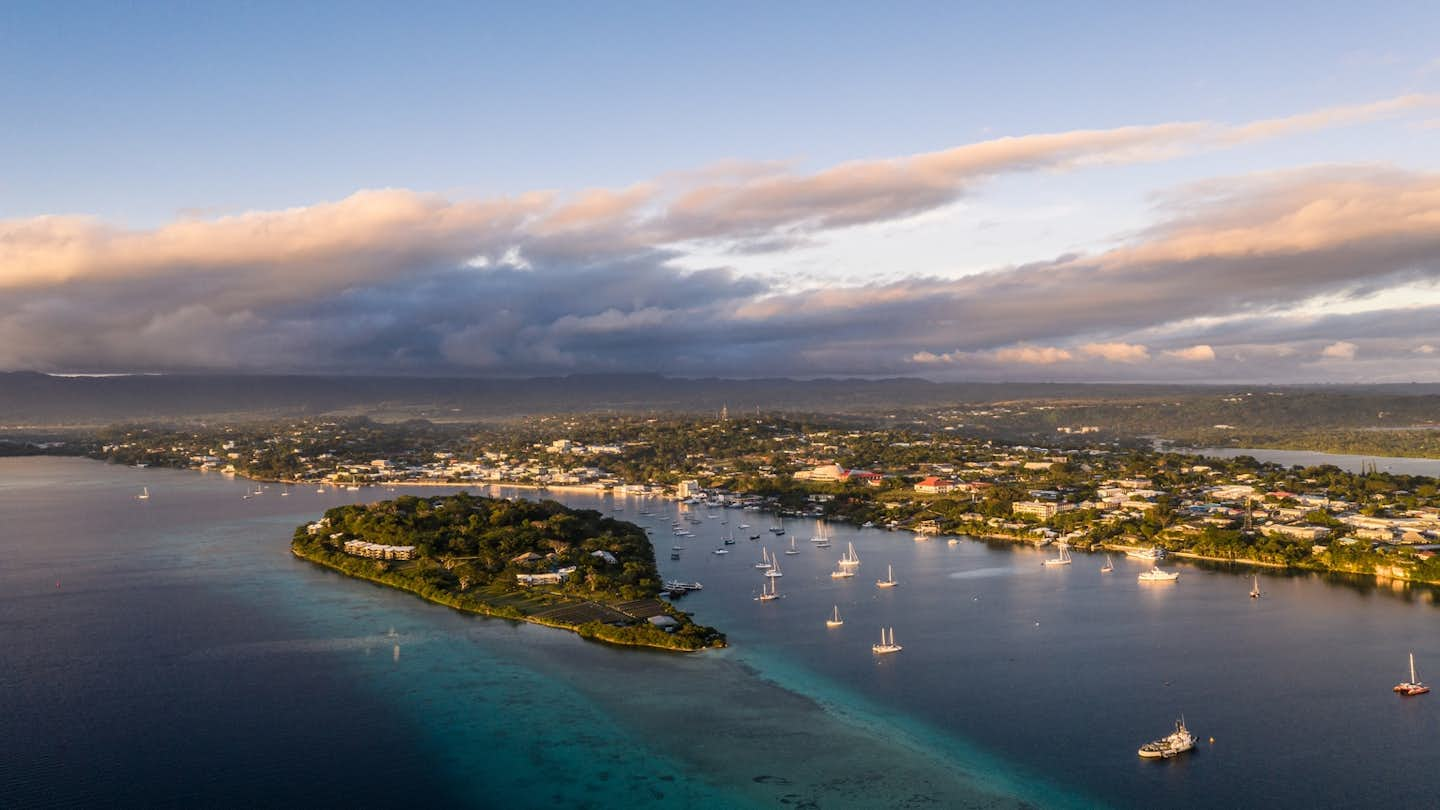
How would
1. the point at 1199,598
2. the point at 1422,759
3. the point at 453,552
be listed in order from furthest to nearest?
the point at 453,552 < the point at 1199,598 < the point at 1422,759

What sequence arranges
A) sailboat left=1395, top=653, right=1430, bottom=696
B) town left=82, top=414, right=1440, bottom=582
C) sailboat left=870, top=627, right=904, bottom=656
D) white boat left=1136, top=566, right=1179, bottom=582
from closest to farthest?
sailboat left=1395, top=653, right=1430, bottom=696
sailboat left=870, top=627, right=904, bottom=656
white boat left=1136, top=566, right=1179, bottom=582
town left=82, top=414, right=1440, bottom=582

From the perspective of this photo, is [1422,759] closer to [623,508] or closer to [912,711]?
[912,711]

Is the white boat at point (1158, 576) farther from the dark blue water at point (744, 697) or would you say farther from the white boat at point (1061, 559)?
the white boat at point (1061, 559)

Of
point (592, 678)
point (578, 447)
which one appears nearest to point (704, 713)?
point (592, 678)

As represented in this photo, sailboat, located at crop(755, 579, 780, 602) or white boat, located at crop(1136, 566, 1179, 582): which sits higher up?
white boat, located at crop(1136, 566, 1179, 582)

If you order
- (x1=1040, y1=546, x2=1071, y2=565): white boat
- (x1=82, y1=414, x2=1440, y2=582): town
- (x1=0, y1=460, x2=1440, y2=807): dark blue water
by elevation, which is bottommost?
(x1=0, y1=460, x2=1440, y2=807): dark blue water

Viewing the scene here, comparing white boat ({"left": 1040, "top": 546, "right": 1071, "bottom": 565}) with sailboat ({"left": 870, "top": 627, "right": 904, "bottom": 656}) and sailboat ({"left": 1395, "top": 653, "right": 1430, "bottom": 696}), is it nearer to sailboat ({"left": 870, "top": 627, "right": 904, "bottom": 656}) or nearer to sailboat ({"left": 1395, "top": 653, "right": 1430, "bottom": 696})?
sailboat ({"left": 870, "top": 627, "right": 904, "bottom": 656})

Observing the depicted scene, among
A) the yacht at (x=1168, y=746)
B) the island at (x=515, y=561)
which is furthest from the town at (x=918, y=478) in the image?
the yacht at (x=1168, y=746)

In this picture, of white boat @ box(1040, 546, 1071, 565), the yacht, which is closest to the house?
white boat @ box(1040, 546, 1071, 565)
